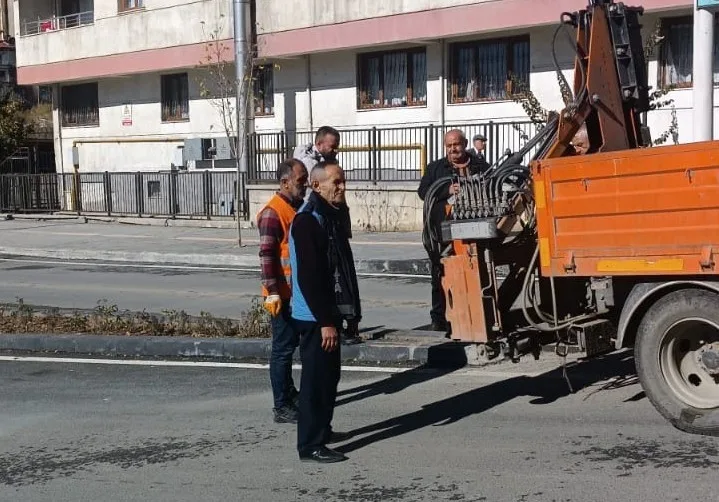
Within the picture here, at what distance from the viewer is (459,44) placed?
77.0 feet

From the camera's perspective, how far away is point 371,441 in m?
6.57

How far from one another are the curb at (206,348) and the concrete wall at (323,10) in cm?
1436

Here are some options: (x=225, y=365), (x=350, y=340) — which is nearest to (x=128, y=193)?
(x=225, y=365)

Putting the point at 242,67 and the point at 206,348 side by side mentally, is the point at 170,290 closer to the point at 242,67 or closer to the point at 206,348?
the point at 206,348

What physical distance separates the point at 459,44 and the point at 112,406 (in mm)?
17428

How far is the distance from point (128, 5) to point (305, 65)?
7.51m

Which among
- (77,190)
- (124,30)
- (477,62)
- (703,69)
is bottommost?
(77,190)

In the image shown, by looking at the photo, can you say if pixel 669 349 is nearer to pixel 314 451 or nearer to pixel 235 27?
pixel 314 451

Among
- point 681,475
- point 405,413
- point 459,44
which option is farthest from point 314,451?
point 459,44

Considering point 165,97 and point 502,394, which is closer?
point 502,394

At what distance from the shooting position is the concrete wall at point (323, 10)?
22984mm

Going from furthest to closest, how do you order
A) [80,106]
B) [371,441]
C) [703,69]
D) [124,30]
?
[80,106] → [124,30] → [703,69] → [371,441]

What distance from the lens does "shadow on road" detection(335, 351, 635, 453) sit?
6.83 meters

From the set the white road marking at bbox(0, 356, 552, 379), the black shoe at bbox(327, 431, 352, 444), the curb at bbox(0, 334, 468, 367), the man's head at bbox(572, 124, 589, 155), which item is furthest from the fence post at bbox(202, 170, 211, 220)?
the black shoe at bbox(327, 431, 352, 444)
